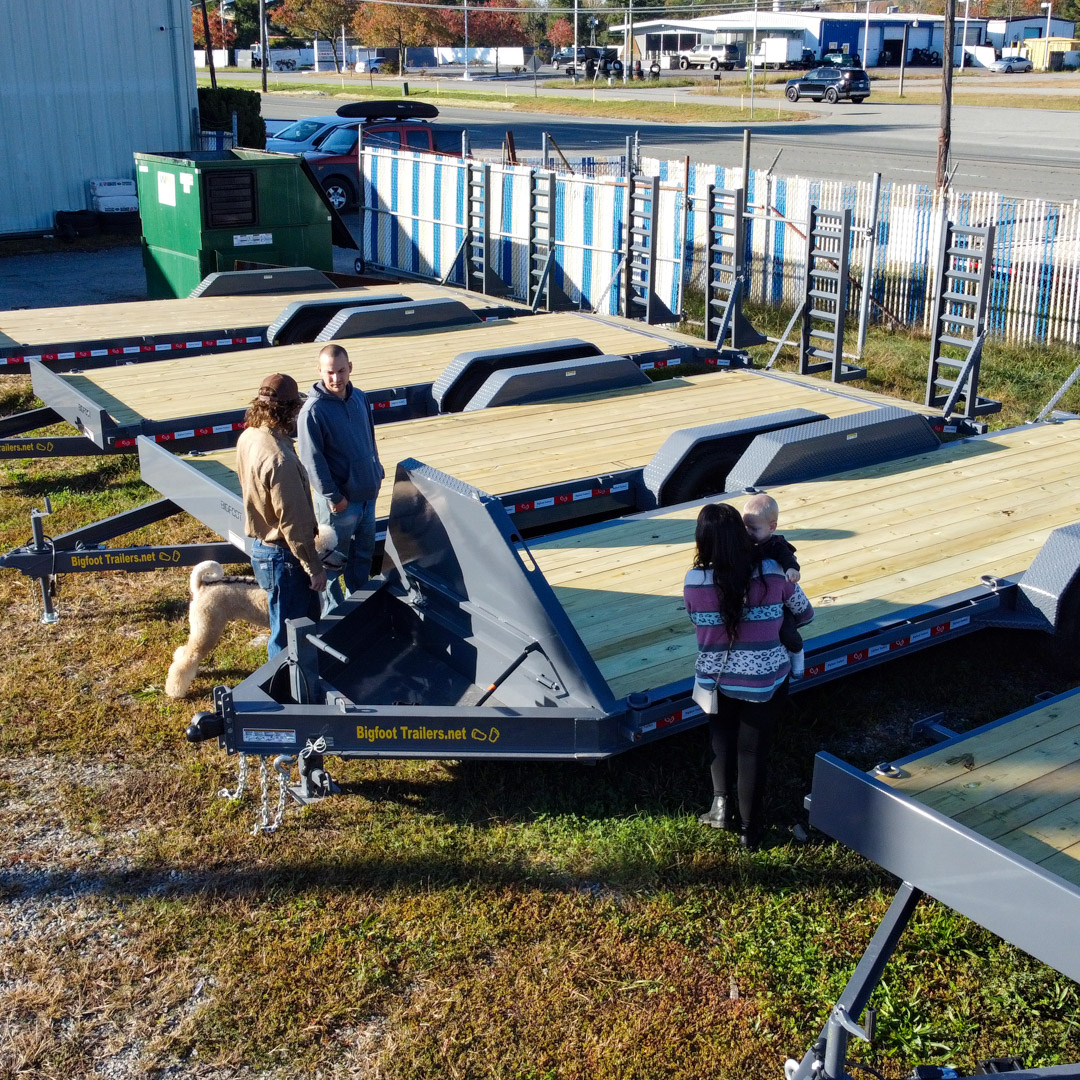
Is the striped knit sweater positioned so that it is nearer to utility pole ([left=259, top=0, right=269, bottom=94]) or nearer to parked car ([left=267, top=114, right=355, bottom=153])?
parked car ([left=267, top=114, right=355, bottom=153])

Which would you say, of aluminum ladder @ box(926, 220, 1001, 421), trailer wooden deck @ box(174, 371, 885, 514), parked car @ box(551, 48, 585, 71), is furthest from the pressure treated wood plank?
parked car @ box(551, 48, 585, 71)

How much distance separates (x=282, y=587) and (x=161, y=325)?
674 centimetres

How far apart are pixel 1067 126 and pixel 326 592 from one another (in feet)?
129

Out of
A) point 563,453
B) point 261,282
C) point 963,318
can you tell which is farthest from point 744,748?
point 261,282

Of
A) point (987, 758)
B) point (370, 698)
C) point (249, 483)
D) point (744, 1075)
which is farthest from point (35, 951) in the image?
point (987, 758)

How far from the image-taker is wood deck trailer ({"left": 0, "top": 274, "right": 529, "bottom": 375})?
10.8 m

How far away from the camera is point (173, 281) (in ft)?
48.1

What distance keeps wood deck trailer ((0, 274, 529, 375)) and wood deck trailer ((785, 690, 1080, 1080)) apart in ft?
28.3

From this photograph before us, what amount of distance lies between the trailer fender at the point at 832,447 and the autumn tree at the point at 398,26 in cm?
6849

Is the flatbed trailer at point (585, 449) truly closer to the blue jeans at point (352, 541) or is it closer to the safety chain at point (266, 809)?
the blue jeans at point (352, 541)

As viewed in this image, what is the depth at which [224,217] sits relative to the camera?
1391 centimetres

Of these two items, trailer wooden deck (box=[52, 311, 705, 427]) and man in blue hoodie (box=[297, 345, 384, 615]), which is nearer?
man in blue hoodie (box=[297, 345, 384, 615])

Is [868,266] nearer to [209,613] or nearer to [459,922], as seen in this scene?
[209,613]

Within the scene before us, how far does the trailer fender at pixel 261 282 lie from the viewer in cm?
1349
